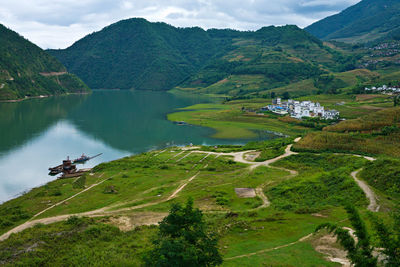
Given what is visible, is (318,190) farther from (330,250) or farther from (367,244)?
(367,244)

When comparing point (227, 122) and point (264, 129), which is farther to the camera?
point (227, 122)

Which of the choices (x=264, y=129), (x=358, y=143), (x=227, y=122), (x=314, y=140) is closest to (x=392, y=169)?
(x=358, y=143)

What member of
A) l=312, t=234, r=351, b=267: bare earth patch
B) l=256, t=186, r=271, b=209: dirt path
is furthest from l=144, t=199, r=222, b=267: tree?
l=256, t=186, r=271, b=209: dirt path

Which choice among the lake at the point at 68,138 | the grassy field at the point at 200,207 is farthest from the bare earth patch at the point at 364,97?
the grassy field at the point at 200,207

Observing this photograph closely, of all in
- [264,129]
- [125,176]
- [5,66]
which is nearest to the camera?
[125,176]

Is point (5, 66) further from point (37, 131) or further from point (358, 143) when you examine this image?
point (358, 143)

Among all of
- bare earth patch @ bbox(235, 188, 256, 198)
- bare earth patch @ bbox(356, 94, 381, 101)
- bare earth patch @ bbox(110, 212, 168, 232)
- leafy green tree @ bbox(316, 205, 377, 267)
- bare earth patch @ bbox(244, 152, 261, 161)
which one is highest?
bare earth patch @ bbox(356, 94, 381, 101)

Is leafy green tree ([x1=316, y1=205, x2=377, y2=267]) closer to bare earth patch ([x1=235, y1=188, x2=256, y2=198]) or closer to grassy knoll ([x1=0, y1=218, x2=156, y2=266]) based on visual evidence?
grassy knoll ([x1=0, y1=218, x2=156, y2=266])
